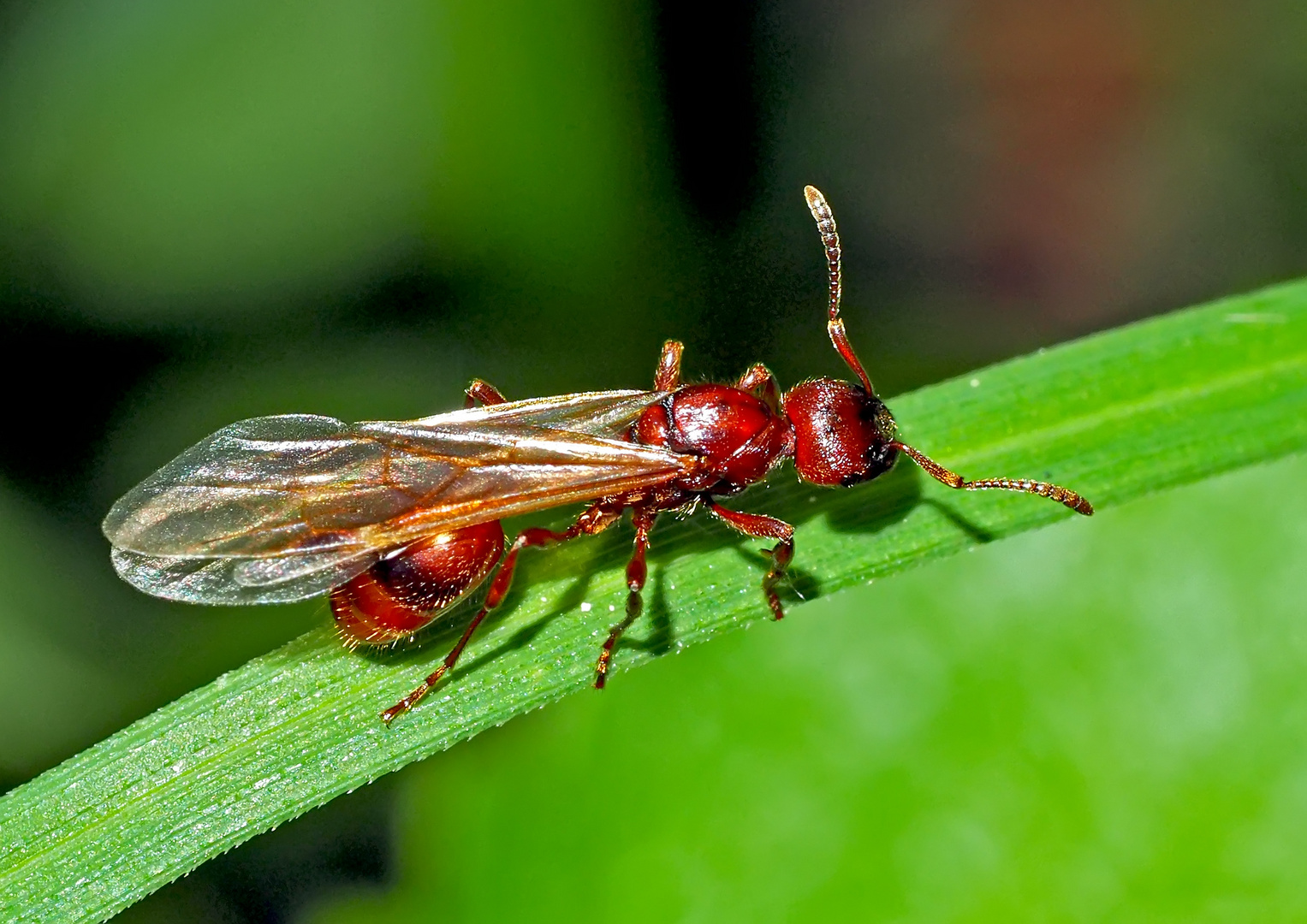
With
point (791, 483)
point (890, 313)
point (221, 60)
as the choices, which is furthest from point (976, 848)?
point (221, 60)

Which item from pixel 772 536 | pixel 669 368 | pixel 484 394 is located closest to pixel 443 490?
pixel 484 394

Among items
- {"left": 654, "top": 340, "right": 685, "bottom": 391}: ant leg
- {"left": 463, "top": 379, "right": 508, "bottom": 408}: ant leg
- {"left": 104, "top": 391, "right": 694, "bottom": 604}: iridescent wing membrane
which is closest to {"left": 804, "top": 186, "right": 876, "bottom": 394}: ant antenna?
{"left": 654, "top": 340, "right": 685, "bottom": 391}: ant leg

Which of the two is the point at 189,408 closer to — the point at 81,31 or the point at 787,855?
the point at 81,31

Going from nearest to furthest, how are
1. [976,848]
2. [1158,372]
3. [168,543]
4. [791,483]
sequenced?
1. [168,543]
2. [976,848]
3. [1158,372]
4. [791,483]

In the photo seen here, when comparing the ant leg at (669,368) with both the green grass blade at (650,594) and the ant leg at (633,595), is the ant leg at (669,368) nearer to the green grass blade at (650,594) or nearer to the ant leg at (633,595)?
the green grass blade at (650,594)

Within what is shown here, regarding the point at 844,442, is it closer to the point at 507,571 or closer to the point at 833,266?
the point at 833,266

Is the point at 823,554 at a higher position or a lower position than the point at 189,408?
lower

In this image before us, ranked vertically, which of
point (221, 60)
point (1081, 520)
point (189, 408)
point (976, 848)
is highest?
point (221, 60)
